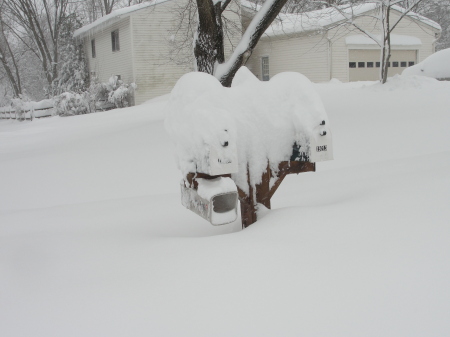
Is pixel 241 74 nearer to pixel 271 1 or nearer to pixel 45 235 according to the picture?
pixel 45 235

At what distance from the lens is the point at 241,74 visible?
378cm

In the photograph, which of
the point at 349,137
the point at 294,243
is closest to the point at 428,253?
the point at 294,243

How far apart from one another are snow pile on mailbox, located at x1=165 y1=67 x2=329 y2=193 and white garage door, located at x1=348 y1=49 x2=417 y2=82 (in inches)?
804

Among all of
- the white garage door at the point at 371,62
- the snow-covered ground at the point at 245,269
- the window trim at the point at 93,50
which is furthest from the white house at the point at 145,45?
the snow-covered ground at the point at 245,269

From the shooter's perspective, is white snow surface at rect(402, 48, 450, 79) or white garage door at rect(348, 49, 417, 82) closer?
white snow surface at rect(402, 48, 450, 79)

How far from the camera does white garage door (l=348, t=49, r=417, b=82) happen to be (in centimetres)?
2273

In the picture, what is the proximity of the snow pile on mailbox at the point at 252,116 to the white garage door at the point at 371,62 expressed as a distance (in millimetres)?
20416

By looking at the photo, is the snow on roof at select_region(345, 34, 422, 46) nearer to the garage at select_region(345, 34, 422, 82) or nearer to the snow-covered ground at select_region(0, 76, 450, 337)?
the garage at select_region(345, 34, 422, 82)

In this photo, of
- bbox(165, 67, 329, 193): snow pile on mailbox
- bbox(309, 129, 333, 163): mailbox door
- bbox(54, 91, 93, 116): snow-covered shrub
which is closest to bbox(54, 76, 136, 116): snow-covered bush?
bbox(54, 91, 93, 116): snow-covered shrub

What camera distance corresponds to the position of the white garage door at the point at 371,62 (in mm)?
22734

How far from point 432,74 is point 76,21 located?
22.6 meters

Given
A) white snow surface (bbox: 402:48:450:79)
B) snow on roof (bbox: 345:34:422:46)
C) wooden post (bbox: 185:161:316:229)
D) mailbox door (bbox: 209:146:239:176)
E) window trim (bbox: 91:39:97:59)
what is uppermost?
window trim (bbox: 91:39:97:59)

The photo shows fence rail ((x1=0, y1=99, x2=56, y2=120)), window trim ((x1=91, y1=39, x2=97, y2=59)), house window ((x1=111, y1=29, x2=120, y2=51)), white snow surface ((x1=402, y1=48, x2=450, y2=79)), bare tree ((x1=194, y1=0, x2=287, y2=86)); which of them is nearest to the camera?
bare tree ((x1=194, y1=0, x2=287, y2=86))

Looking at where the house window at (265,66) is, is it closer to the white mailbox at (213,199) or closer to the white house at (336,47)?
the white house at (336,47)
